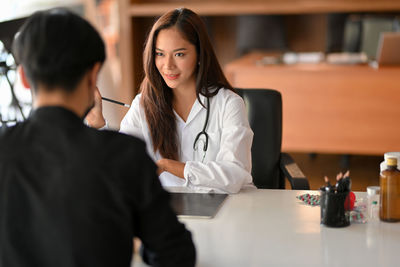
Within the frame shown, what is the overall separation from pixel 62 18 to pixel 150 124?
114 centimetres

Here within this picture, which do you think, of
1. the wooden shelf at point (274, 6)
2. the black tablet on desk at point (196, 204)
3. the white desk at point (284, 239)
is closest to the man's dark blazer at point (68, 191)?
the white desk at point (284, 239)

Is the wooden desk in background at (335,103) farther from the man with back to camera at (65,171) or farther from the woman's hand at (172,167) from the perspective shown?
the man with back to camera at (65,171)

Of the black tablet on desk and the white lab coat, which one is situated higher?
the white lab coat

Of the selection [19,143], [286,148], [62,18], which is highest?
[62,18]

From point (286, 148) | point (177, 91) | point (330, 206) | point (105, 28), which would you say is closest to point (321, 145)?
point (286, 148)

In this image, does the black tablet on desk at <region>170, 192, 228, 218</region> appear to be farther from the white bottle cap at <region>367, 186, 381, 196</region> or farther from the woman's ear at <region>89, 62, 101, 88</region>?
the woman's ear at <region>89, 62, 101, 88</region>

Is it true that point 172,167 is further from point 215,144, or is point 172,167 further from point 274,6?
point 274,6

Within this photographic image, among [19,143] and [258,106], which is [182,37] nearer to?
[258,106]

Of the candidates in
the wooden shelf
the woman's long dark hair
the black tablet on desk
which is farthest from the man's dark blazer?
the wooden shelf


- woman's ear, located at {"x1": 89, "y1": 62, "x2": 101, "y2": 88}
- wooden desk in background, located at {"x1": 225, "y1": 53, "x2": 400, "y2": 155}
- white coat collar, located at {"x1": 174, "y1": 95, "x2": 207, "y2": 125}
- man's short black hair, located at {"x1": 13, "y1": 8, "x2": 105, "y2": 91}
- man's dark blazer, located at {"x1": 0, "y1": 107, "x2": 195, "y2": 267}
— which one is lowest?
wooden desk in background, located at {"x1": 225, "y1": 53, "x2": 400, "y2": 155}

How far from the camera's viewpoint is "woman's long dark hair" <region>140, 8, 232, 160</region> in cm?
201

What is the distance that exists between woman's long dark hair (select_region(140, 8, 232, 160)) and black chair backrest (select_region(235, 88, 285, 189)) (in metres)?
0.26

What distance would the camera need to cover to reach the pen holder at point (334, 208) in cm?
145

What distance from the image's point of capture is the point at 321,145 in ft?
13.8
